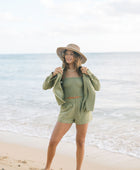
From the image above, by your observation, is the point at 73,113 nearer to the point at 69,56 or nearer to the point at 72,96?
the point at 72,96

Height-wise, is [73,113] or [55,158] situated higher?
[73,113]

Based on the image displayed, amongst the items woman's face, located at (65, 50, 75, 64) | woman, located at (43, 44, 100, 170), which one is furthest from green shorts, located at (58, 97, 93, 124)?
woman's face, located at (65, 50, 75, 64)

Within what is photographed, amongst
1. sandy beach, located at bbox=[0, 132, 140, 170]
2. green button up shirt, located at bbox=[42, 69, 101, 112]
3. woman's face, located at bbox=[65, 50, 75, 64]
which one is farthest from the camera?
sandy beach, located at bbox=[0, 132, 140, 170]

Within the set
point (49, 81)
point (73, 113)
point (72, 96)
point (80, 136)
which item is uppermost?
point (49, 81)

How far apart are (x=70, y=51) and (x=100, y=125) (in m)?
4.06

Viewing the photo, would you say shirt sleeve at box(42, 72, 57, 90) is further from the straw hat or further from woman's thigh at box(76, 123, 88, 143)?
woman's thigh at box(76, 123, 88, 143)

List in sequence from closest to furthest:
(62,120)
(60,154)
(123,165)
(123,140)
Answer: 1. (62,120)
2. (123,165)
3. (60,154)
4. (123,140)

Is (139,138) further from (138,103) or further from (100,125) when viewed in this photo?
(138,103)

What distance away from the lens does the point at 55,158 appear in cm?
454

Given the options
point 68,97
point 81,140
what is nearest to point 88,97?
point 68,97

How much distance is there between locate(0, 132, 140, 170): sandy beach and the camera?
406cm

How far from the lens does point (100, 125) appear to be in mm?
A: 6910

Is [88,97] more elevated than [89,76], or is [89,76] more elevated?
[89,76]

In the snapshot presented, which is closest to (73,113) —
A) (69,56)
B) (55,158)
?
(69,56)
